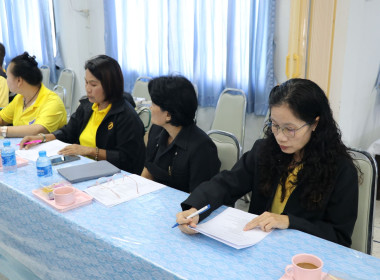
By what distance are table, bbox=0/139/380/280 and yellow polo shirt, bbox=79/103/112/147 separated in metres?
0.68

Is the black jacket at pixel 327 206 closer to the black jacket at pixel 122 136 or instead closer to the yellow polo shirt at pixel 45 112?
the black jacket at pixel 122 136

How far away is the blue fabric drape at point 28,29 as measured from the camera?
18.5 ft

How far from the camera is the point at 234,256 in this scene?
1.05 metres

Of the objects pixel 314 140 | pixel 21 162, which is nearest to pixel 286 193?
pixel 314 140

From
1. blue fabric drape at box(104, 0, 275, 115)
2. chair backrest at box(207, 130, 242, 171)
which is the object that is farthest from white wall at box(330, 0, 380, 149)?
chair backrest at box(207, 130, 242, 171)

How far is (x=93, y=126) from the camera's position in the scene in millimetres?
2340

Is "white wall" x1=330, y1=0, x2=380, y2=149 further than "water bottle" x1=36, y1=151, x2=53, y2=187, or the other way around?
"white wall" x1=330, y1=0, x2=380, y2=149

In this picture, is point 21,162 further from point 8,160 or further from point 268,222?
point 268,222

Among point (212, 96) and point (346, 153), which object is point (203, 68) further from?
point (346, 153)

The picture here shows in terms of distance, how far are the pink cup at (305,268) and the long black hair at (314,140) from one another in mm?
394

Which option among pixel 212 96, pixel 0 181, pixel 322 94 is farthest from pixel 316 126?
pixel 212 96

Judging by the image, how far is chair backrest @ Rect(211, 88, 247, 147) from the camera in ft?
10.6

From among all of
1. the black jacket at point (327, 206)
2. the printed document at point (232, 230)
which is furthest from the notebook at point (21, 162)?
the printed document at point (232, 230)

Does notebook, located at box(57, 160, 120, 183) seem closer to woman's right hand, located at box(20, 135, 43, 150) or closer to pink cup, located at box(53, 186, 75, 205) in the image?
pink cup, located at box(53, 186, 75, 205)
